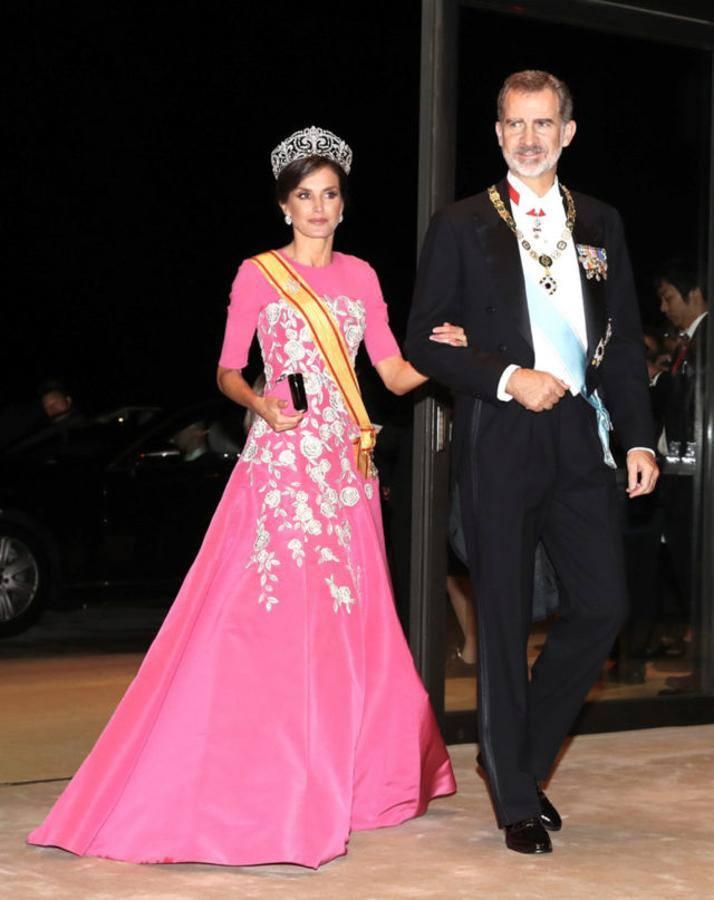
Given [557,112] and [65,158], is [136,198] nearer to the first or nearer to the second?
[65,158]

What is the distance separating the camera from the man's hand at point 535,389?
13.9ft

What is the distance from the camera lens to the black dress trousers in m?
4.43

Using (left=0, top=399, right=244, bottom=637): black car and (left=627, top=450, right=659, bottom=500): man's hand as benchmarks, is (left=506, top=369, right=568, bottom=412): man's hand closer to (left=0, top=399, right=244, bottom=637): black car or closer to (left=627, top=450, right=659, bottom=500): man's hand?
(left=627, top=450, right=659, bottom=500): man's hand

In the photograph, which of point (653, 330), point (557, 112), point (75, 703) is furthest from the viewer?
point (75, 703)

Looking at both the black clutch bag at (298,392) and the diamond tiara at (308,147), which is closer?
the black clutch bag at (298,392)

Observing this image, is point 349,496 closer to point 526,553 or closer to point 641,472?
point 526,553

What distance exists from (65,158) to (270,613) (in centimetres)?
1061

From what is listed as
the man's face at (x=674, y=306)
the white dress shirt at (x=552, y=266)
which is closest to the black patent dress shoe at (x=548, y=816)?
the white dress shirt at (x=552, y=266)

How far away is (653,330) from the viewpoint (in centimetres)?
669

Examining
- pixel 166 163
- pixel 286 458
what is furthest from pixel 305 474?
pixel 166 163

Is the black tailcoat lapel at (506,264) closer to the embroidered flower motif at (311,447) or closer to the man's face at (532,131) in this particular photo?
the man's face at (532,131)

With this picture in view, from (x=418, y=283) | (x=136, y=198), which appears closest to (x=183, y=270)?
(x=136, y=198)

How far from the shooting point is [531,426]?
443 centimetres

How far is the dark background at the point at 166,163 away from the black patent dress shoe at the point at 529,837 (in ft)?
27.2
